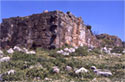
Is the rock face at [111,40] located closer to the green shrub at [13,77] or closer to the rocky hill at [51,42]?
the rocky hill at [51,42]

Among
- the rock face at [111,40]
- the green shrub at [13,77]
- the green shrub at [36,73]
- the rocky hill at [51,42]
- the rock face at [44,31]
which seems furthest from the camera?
the rock face at [111,40]

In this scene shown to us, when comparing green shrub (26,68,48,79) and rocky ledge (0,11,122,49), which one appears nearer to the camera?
green shrub (26,68,48,79)

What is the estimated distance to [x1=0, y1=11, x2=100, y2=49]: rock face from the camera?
42.6ft

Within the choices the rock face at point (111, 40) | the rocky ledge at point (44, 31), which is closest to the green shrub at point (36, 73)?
the rocky ledge at point (44, 31)

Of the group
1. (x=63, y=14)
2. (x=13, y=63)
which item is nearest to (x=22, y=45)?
(x=63, y=14)

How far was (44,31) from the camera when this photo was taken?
13227 mm

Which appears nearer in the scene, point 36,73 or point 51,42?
point 36,73

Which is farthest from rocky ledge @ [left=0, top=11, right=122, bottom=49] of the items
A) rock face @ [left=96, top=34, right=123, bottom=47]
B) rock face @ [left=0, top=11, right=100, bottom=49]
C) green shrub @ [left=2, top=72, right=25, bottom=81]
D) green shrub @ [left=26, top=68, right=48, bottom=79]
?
rock face @ [left=96, top=34, right=123, bottom=47]

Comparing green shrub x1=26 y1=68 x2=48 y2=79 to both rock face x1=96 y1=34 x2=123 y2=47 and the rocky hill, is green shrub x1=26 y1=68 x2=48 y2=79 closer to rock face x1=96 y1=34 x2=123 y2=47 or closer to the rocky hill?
the rocky hill

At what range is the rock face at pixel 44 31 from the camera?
42.6 ft

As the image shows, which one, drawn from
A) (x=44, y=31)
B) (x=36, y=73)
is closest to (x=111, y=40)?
(x=44, y=31)

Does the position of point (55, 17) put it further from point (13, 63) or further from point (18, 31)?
point (13, 63)

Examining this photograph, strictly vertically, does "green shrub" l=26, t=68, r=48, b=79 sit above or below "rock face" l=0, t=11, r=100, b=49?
below

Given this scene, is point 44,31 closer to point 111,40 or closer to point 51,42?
point 51,42
